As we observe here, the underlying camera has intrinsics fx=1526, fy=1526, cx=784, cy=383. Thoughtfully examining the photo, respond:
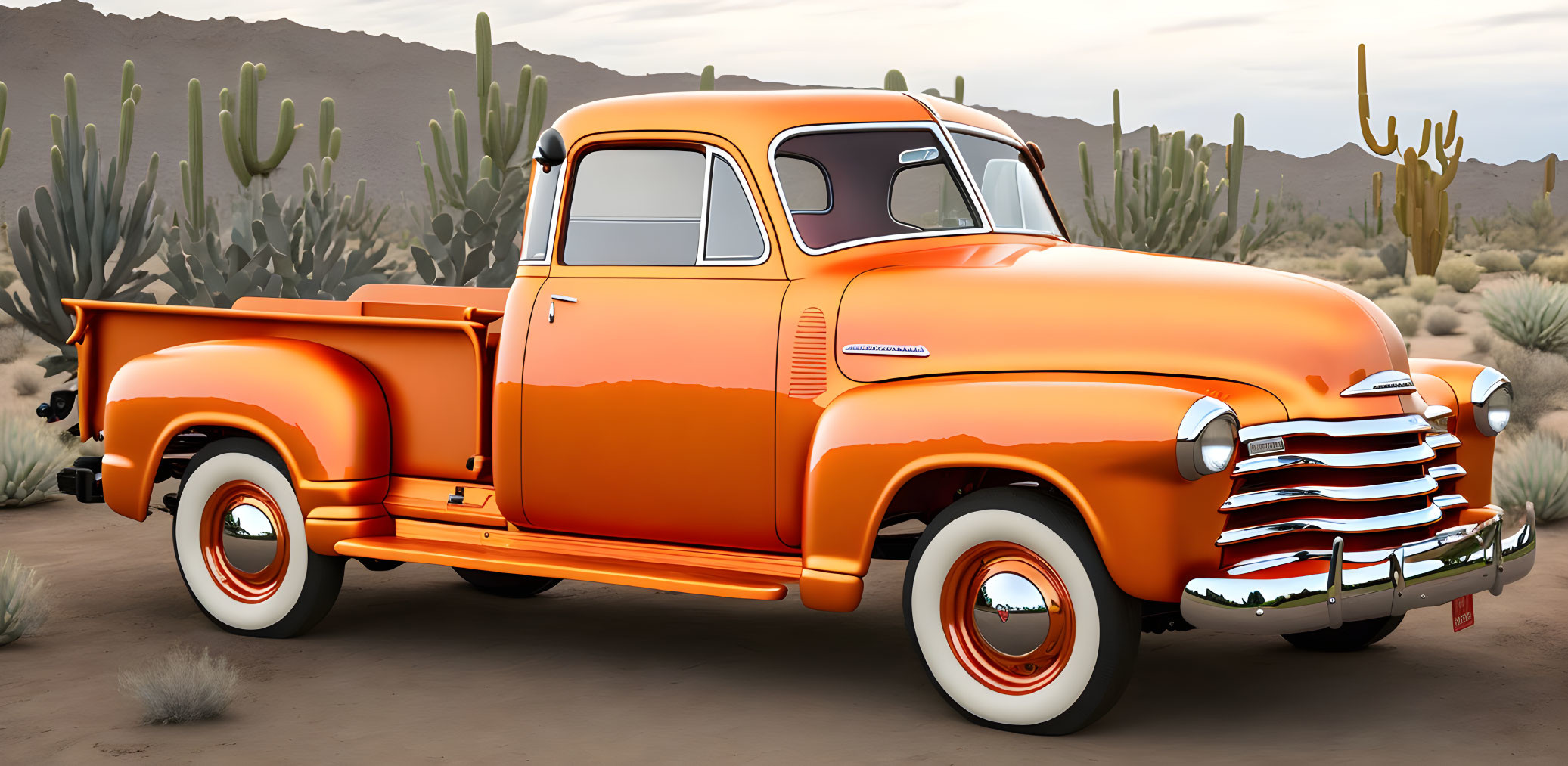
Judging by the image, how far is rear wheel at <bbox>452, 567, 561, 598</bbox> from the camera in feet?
25.8

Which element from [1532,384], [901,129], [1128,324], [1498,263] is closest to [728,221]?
[901,129]

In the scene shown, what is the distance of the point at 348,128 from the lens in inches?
2958

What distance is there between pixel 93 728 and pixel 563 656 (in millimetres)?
1878

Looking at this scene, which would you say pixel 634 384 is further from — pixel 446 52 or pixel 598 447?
pixel 446 52

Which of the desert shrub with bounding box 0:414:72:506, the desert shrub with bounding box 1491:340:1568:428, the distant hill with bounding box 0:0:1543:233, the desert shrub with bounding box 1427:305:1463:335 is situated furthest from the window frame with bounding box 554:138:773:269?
the distant hill with bounding box 0:0:1543:233

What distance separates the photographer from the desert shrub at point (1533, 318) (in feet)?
57.0

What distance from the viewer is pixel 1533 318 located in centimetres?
1752

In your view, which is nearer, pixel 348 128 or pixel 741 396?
pixel 741 396

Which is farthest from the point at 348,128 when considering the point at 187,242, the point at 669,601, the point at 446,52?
the point at 669,601

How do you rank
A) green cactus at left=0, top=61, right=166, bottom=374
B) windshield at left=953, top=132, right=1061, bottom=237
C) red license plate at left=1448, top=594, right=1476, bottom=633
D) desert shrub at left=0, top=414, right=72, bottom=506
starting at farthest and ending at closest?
green cactus at left=0, top=61, right=166, bottom=374 → desert shrub at left=0, top=414, right=72, bottom=506 → windshield at left=953, top=132, right=1061, bottom=237 → red license plate at left=1448, top=594, right=1476, bottom=633

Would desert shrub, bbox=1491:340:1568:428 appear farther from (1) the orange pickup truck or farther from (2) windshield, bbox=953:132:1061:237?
(2) windshield, bbox=953:132:1061:237

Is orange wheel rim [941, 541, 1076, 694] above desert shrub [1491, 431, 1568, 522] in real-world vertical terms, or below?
above

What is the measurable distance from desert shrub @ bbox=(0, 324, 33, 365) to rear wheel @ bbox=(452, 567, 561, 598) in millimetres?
13949

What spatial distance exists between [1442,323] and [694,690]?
17596mm
